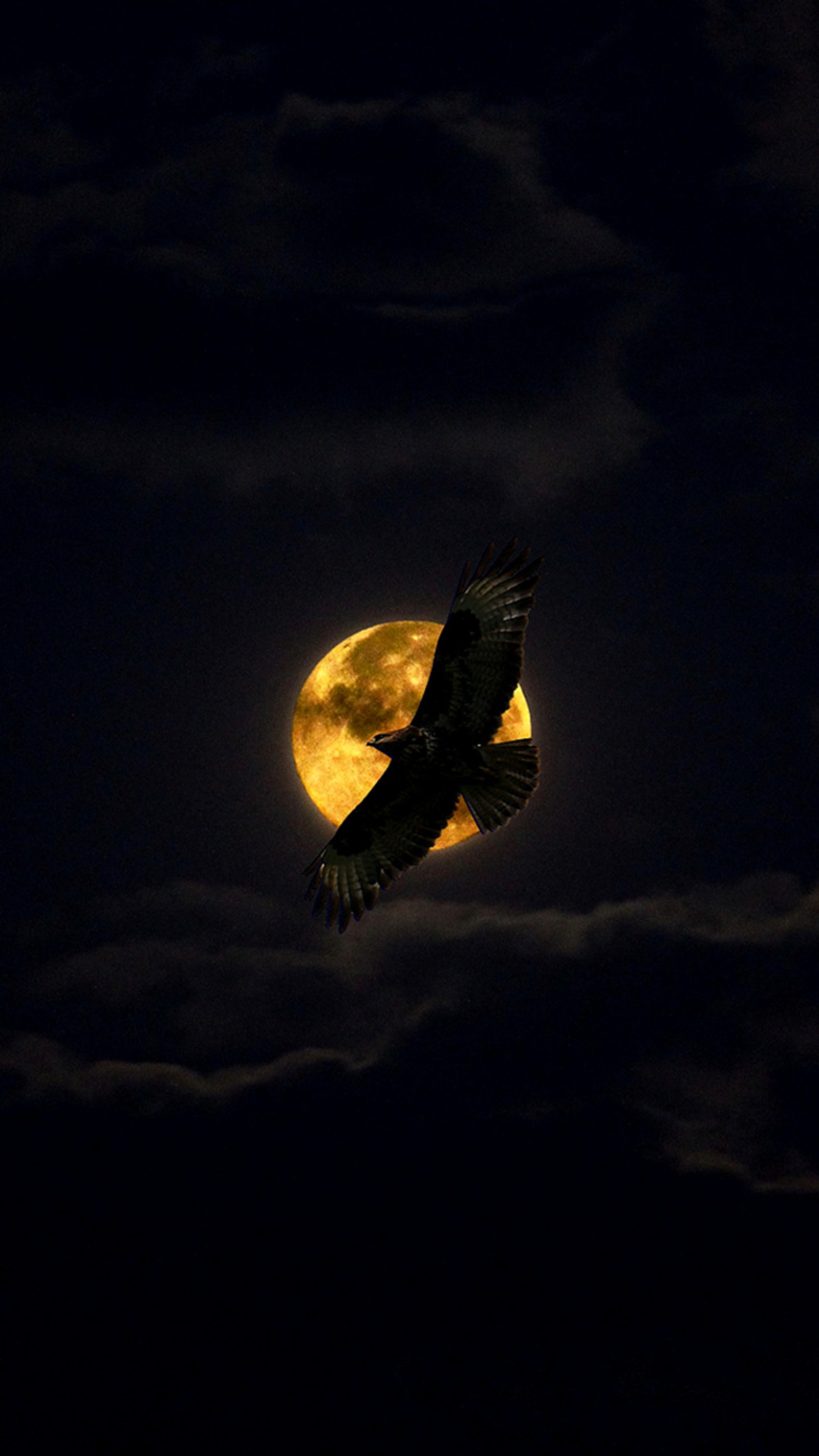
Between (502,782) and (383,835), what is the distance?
2.02m

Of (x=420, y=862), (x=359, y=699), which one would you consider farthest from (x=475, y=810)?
(x=359, y=699)

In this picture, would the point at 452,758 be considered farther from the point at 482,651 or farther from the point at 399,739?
the point at 482,651

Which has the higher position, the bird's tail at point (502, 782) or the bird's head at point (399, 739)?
the bird's head at point (399, 739)

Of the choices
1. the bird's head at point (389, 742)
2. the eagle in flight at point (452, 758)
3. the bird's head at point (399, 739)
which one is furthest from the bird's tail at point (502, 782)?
the bird's head at point (389, 742)

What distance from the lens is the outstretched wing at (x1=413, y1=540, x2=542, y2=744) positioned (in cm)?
1636

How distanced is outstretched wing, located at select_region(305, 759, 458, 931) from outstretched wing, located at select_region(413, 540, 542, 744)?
3.13 ft

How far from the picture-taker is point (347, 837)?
17172 mm

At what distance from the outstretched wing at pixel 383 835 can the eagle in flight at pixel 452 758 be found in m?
0.01

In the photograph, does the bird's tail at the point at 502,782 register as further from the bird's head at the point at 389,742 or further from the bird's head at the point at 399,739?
the bird's head at the point at 389,742

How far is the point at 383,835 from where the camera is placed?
17.2 m

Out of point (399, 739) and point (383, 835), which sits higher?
point (399, 739)

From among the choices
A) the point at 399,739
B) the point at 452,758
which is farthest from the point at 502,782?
the point at 399,739

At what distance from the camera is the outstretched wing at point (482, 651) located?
16.4m

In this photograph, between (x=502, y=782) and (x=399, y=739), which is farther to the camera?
(x=399, y=739)
